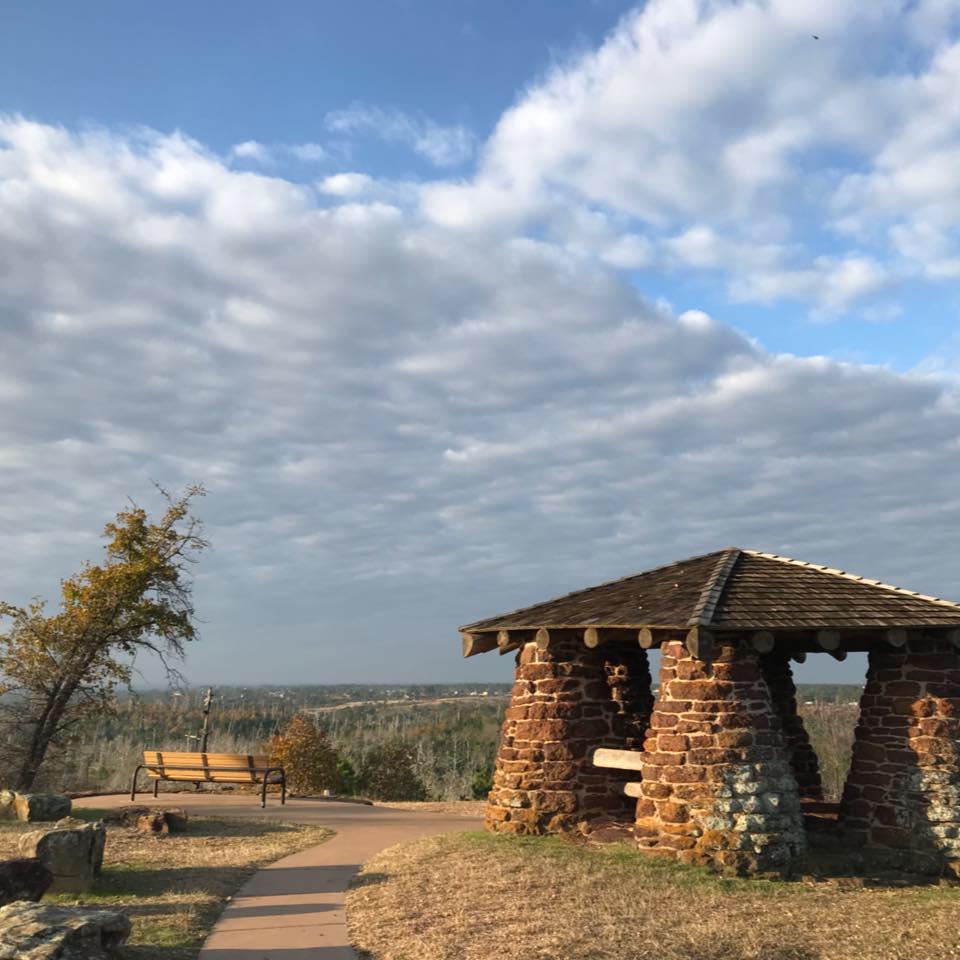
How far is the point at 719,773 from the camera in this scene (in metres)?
10.0

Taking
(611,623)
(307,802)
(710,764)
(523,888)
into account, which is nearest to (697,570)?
(611,623)

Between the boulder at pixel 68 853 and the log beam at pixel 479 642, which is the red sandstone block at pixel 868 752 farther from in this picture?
the boulder at pixel 68 853

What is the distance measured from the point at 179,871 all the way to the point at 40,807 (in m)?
4.67

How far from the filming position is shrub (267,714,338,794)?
937 inches

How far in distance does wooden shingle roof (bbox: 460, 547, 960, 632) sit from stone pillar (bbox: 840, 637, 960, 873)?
0.72 meters

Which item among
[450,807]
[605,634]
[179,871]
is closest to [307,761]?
[450,807]

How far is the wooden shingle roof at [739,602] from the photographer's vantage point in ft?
34.7

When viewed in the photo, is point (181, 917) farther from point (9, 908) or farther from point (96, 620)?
point (96, 620)

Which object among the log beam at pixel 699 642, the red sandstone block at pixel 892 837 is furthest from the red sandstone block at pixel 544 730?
the red sandstone block at pixel 892 837

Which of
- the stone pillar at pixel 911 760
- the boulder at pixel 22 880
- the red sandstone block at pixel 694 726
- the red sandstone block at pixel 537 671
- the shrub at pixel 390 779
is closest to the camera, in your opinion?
the boulder at pixel 22 880

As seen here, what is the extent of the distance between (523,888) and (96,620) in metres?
14.2

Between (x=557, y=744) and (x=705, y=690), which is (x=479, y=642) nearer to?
(x=557, y=744)

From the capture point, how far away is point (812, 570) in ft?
42.3

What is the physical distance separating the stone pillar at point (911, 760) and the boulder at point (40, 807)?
38.6 ft
